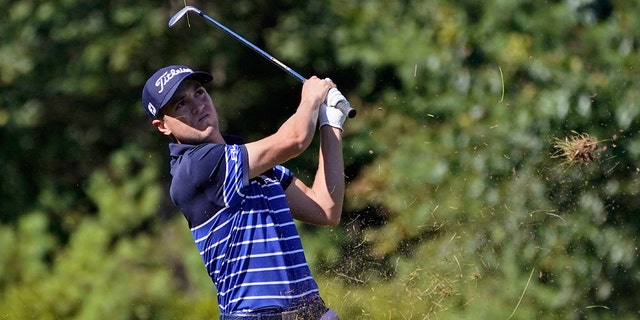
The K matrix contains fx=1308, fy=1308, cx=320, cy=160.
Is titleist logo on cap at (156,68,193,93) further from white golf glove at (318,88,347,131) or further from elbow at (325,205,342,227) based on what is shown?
elbow at (325,205,342,227)

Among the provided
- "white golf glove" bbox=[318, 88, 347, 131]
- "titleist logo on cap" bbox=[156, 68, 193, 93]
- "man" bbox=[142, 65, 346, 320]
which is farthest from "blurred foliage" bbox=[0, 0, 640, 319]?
"titleist logo on cap" bbox=[156, 68, 193, 93]

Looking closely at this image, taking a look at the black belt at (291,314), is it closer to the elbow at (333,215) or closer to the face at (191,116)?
the elbow at (333,215)

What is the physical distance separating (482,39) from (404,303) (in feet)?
8.30

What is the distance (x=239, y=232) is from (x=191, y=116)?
19.4 inches

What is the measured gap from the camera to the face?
4.66 meters

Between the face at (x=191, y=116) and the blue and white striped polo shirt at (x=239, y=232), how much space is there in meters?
0.10

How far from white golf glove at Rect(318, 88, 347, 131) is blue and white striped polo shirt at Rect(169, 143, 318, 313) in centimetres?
38

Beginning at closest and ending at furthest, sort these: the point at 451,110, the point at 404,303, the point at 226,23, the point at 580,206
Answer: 1. the point at 404,303
2. the point at 580,206
3. the point at 451,110
4. the point at 226,23

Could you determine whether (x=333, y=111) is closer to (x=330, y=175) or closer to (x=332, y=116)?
(x=332, y=116)

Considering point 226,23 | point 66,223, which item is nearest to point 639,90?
point 226,23

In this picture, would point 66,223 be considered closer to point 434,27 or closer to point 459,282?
point 434,27

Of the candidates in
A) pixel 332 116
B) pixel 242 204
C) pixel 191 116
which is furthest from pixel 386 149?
pixel 242 204

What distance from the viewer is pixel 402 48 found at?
8625 mm

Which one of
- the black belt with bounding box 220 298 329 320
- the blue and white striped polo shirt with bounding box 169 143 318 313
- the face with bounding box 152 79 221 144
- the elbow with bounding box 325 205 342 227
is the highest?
the face with bounding box 152 79 221 144
